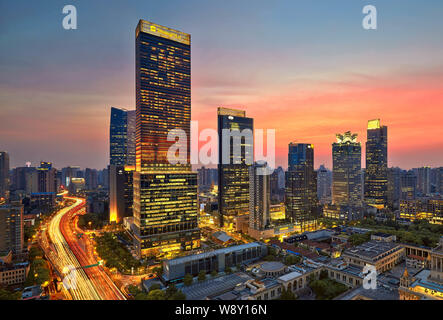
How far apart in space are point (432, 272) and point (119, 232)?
163 feet

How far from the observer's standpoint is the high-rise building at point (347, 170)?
278 feet

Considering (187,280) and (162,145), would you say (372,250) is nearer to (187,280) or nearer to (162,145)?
(187,280)

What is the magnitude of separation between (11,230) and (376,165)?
335 feet

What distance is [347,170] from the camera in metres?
85.6

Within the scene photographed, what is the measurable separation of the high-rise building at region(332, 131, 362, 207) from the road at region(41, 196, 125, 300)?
76.6 meters

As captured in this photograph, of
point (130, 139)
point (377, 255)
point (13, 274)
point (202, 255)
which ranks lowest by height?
point (13, 274)

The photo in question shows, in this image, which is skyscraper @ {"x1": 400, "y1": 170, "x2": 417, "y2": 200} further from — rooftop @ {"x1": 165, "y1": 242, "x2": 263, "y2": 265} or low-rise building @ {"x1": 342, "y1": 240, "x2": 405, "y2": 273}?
rooftop @ {"x1": 165, "y1": 242, "x2": 263, "y2": 265}

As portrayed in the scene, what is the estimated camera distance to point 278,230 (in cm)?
4894

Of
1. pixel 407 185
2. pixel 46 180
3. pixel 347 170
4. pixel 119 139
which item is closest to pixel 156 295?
pixel 347 170

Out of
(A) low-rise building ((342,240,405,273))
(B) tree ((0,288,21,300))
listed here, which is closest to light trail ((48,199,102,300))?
(B) tree ((0,288,21,300))

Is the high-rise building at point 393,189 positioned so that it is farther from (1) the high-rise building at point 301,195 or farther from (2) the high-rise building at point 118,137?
(2) the high-rise building at point 118,137

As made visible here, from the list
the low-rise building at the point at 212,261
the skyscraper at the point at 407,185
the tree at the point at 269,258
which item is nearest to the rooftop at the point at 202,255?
the low-rise building at the point at 212,261

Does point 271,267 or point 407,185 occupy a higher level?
point 407,185
